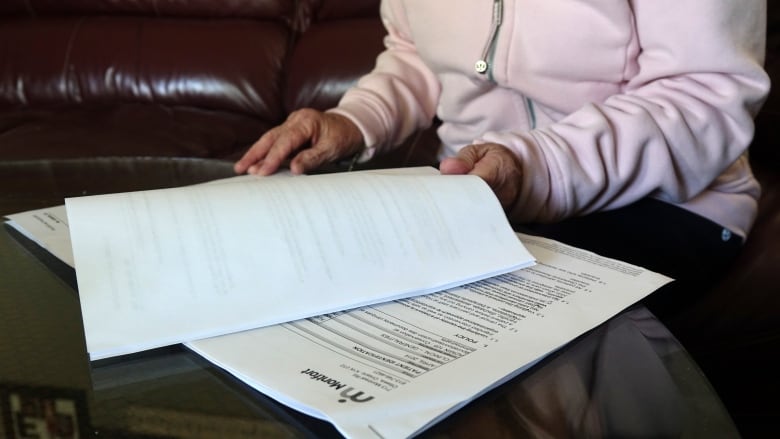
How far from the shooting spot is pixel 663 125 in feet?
2.06

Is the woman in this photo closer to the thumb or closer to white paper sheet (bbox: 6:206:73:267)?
the thumb

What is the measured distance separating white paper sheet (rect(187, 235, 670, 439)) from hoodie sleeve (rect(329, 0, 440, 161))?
0.44 metres

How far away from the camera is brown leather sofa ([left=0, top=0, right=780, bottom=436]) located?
1525 millimetres

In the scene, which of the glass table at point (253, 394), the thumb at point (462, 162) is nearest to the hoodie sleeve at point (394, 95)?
the thumb at point (462, 162)

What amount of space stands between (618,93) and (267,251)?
457 mm

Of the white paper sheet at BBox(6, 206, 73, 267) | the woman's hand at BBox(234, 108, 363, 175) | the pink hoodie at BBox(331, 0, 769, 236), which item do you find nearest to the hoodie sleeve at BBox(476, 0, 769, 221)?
the pink hoodie at BBox(331, 0, 769, 236)

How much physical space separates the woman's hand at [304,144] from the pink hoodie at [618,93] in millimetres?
157

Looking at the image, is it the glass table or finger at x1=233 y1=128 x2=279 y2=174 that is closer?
the glass table

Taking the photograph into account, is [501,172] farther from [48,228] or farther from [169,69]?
[169,69]

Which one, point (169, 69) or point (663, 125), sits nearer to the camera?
point (663, 125)

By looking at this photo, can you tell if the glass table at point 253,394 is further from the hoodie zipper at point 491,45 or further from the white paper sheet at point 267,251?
the hoodie zipper at point 491,45

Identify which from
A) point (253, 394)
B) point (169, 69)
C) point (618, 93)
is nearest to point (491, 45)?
point (618, 93)

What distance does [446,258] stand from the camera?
48 cm

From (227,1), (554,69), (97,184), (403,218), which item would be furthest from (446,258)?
(227,1)
